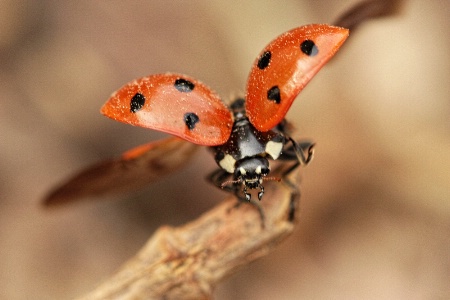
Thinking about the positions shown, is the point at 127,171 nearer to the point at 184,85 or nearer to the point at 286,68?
the point at 184,85

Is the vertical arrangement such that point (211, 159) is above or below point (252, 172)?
above

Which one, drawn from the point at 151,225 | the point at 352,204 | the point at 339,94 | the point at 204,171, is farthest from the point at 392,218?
the point at 151,225

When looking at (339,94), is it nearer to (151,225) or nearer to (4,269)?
(151,225)

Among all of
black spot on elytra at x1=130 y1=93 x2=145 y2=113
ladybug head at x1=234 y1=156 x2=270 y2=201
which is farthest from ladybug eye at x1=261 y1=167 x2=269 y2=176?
black spot on elytra at x1=130 y1=93 x2=145 y2=113

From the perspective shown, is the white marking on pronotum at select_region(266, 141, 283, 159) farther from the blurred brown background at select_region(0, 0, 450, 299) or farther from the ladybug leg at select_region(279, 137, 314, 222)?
the blurred brown background at select_region(0, 0, 450, 299)

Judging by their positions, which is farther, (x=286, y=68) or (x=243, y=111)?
(x=243, y=111)

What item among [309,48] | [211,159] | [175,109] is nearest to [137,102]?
[175,109]

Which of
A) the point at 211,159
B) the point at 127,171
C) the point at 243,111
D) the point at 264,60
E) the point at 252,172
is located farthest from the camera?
the point at 211,159
